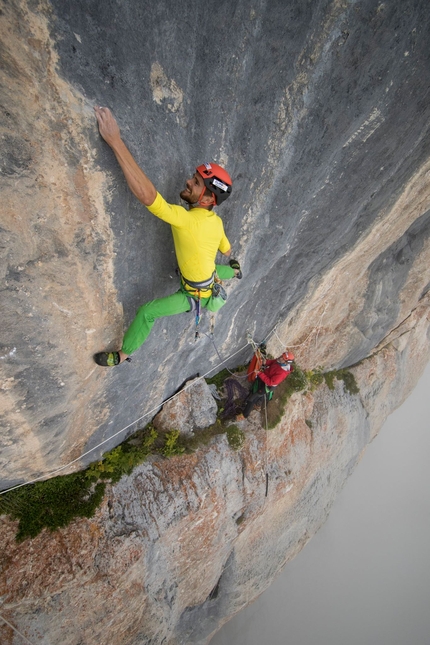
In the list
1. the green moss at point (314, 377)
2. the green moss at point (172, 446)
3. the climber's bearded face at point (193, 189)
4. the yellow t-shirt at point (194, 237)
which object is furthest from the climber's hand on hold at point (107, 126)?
the green moss at point (314, 377)

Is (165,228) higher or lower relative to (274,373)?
higher

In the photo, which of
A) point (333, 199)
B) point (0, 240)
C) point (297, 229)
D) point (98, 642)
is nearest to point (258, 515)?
point (98, 642)

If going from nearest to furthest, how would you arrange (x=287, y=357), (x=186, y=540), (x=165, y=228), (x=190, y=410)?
(x=165, y=228) < (x=186, y=540) < (x=190, y=410) < (x=287, y=357)

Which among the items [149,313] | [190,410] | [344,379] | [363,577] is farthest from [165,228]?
[363,577]

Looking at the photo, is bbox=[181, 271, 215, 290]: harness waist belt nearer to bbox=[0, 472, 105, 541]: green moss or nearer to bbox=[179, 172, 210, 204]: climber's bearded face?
bbox=[179, 172, 210, 204]: climber's bearded face

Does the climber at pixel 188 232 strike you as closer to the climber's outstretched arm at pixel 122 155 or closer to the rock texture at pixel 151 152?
the climber's outstretched arm at pixel 122 155

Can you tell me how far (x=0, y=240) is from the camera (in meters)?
2.66

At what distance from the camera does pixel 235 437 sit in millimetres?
6918

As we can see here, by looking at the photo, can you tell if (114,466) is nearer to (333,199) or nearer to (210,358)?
(210,358)

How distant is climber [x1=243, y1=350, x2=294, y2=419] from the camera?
688 cm

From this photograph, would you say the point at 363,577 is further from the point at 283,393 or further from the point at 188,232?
the point at 188,232

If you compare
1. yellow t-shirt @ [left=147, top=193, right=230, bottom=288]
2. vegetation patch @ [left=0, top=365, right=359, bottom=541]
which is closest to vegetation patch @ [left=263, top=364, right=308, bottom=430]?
vegetation patch @ [left=0, top=365, right=359, bottom=541]

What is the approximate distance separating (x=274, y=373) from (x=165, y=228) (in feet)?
14.2

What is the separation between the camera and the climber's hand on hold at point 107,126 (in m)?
2.64
